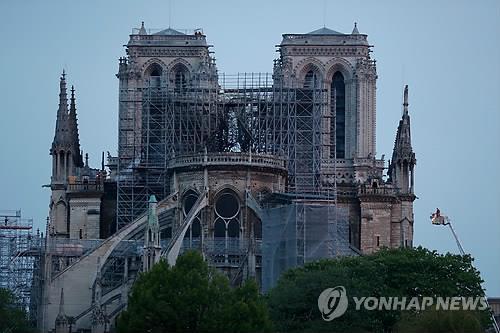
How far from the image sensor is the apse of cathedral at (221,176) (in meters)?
95.6

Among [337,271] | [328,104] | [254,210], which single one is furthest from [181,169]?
[337,271]

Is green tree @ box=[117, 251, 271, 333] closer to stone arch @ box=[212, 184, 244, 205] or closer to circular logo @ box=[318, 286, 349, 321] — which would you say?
circular logo @ box=[318, 286, 349, 321]

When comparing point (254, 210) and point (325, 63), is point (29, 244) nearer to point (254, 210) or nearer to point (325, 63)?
point (254, 210)

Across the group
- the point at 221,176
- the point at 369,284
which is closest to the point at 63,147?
the point at 221,176

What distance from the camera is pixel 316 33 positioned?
114 m

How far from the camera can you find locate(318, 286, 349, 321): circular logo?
7956 centimetres

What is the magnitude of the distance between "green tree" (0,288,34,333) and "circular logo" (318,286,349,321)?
15.5 metres

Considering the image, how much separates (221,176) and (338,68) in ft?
49.8

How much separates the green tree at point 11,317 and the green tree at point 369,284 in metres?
13.1

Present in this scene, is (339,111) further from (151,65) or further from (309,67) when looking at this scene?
(151,65)

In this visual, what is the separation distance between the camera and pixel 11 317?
8894 centimetres

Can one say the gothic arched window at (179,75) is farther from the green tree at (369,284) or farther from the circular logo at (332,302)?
the circular logo at (332,302)

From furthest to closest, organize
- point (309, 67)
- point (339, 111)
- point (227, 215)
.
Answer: point (339, 111), point (309, 67), point (227, 215)

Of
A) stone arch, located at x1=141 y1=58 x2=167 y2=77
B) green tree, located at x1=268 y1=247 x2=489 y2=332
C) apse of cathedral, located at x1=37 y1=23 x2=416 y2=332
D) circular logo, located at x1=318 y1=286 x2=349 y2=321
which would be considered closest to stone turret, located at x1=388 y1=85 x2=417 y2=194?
apse of cathedral, located at x1=37 y1=23 x2=416 y2=332
